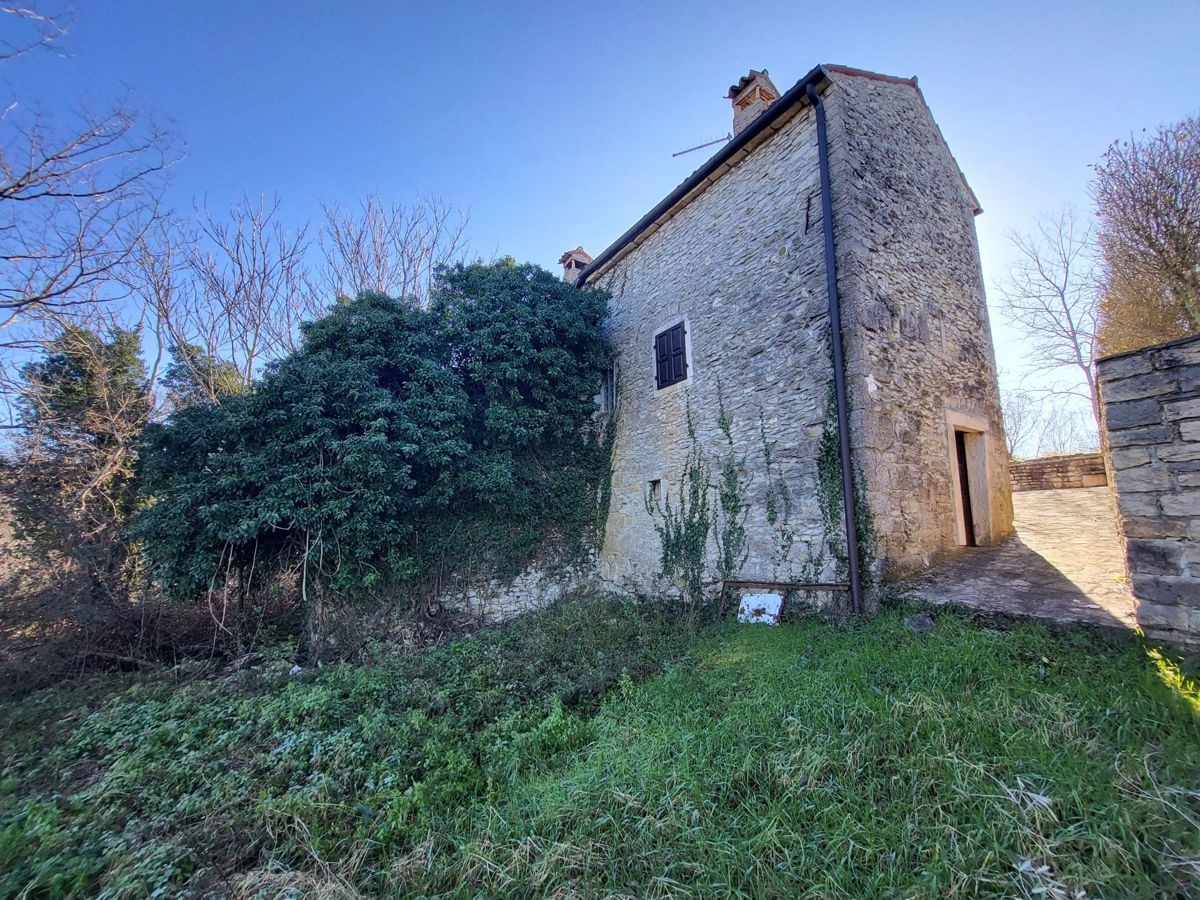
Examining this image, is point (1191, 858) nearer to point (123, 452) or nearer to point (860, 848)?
point (860, 848)

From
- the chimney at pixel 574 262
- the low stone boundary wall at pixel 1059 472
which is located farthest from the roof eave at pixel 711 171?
the low stone boundary wall at pixel 1059 472

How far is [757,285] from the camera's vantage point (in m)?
7.02

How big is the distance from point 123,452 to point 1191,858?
11.8 meters

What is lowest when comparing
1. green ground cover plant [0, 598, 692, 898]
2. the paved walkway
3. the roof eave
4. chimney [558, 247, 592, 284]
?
green ground cover plant [0, 598, 692, 898]

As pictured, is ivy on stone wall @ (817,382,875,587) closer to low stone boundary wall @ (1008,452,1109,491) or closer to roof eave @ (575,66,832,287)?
roof eave @ (575,66,832,287)

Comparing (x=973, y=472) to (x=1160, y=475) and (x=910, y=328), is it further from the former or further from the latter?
(x=1160, y=475)

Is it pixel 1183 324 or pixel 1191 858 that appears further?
pixel 1183 324

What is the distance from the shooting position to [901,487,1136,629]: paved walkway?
4.05 meters

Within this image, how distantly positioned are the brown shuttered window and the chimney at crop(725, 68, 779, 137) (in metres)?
3.64

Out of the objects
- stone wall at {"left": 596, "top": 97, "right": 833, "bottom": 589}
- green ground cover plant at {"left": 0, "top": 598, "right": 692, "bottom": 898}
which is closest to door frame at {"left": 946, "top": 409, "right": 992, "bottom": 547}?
stone wall at {"left": 596, "top": 97, "right": 833, "bottom": 589}

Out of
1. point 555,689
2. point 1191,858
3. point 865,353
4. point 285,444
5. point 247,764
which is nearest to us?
point 1191,858

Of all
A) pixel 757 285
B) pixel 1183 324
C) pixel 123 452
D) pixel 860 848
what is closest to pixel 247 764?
pixel 860 848

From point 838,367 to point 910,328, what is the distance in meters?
1.72

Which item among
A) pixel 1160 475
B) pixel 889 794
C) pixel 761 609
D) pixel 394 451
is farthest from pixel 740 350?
pixel 889 794
